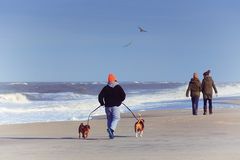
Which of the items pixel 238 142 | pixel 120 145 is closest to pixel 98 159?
pixel 120 145

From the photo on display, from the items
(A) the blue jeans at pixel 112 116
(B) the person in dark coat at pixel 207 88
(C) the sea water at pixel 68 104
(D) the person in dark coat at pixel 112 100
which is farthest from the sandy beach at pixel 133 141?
(C) the sea water at pixel 68 104

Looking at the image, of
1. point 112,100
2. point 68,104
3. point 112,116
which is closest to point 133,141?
point 112,116

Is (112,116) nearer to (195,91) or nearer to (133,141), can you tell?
→ (133,141)

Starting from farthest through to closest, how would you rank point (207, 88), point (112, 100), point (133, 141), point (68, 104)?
point (68, 104) → point (207, 88) → point (112, 100) → point (133, 141)

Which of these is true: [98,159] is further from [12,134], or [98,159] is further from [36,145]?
[12,134]

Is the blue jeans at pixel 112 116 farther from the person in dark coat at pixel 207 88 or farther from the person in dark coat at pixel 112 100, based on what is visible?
the person in dark coat at pixel 207 88

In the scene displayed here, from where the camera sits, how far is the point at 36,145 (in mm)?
12984

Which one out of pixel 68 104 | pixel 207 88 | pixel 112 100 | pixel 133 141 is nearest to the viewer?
pixel 133 141

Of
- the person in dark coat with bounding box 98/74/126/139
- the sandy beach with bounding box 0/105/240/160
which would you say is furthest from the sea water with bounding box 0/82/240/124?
the person in dark coat with bounding box 98/74/126/139

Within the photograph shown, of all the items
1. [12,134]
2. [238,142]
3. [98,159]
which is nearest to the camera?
[98,159]

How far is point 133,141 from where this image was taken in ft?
44.1

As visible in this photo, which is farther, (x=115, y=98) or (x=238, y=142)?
(x=115, y=98)

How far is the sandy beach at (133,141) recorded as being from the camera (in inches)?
420

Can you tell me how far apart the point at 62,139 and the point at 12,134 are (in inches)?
103
